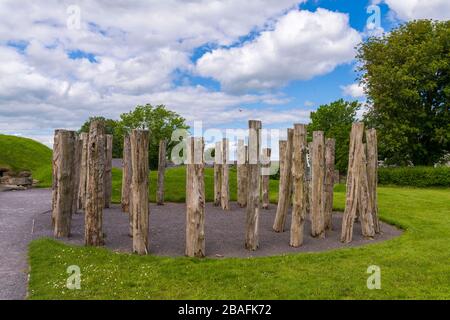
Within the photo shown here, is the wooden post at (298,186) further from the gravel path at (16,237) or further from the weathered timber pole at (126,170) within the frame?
the gravel path at (16,237)

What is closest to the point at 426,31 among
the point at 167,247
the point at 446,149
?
the point at 446,149

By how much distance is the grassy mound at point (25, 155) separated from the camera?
31.4 meters

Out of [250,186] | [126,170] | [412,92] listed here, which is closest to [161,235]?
[250,186]

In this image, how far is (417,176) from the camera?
30984 mm

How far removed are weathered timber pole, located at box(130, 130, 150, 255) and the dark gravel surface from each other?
49 cm

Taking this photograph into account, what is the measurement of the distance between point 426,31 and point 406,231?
30.6 m

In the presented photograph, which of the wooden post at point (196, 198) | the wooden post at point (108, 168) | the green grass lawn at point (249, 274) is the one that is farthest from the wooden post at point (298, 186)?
the wooden post at point (108, 168)

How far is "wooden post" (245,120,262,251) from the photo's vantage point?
9164mm

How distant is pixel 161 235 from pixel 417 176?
84.8 ft

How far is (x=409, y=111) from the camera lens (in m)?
33.9

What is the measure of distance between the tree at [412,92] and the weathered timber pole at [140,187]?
27.8m

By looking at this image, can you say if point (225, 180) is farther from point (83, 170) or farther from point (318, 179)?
point (318, 179)
